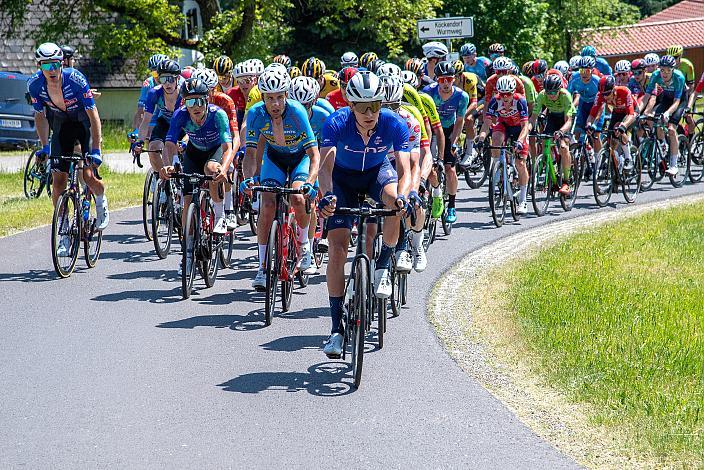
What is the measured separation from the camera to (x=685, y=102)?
64.4 ft

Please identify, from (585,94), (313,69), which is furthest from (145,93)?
(585,94)

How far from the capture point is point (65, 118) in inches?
459

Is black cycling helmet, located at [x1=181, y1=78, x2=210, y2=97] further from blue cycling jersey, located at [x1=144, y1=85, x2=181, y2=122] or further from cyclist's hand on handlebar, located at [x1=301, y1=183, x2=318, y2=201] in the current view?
blue cycling jersey, located at [x1=144, y1=85, x2=181, y2=122]

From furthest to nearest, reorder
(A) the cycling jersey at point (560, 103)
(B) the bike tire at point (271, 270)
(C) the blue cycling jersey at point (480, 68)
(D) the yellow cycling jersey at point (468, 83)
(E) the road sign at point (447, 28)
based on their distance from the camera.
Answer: (E) the road sign at point (447, 28)
(C) the blue cycling jersey at point (480, 68)
(D) the yellow cycling jersey at point (468, 83)
(A) the cycling jersey at point (560, 103)
(B) the bike tire at point (271, 270)

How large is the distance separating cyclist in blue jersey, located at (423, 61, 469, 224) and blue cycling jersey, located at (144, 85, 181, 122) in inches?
130

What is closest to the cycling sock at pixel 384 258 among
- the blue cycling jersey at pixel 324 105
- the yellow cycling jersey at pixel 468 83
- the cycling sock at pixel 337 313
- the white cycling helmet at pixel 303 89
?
the cycling sock at pixel 337 313

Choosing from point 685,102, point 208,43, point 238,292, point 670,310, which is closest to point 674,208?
point 685,102

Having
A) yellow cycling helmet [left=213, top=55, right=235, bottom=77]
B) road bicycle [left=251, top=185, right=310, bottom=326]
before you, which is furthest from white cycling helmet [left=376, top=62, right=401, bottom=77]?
yellow cycling helmet [left=213, top=55, right=235, bottom=77]

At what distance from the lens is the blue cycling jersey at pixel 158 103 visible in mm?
13203

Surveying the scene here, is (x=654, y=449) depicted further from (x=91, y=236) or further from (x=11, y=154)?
(x=11, y=154)

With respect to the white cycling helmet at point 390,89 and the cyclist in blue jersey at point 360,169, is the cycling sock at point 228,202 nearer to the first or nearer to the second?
the cyclist in blue jersey at point 360,169

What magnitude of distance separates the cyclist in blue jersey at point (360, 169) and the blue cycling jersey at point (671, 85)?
12.7 metres

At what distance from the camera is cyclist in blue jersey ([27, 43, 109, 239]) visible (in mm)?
11516

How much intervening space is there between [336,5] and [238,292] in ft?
68.4
